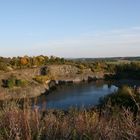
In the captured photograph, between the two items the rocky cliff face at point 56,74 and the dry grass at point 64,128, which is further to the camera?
the rocky cliff face at point 56,74

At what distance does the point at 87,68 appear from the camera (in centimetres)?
7681

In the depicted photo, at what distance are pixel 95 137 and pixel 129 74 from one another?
71770 millimetres

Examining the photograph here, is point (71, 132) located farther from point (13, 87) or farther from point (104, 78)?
point (104, 78)

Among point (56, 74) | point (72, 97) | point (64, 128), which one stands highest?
point (64, 128)

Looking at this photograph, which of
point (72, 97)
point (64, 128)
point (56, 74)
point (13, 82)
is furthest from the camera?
point (56, 74)

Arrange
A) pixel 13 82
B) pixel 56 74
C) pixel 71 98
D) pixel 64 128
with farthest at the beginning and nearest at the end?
pixel 56 74 → pixel 13 82 → pixel 71 98 → pixel 64 128

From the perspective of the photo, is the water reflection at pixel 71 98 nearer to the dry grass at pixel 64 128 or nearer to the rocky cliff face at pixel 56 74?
the rocky cliff face at pixel 56 74

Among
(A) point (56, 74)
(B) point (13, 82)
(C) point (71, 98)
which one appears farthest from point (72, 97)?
(A) point (56, 74)

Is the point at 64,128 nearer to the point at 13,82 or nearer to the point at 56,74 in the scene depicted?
the point at 13,82

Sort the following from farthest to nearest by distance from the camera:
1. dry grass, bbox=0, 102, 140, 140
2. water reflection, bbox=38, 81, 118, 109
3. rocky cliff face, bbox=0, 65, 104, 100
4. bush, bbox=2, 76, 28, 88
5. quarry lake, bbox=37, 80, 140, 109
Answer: rocky cliff face, bbox=0, 65, 104, 100
bush, bbox=2, 76, 28, 88
water reflection, bbox=38, 81, 118, 109
quarry lake, bbox=37, 80, 140, 109
dry grass, bbox=0, 102, 140, 140

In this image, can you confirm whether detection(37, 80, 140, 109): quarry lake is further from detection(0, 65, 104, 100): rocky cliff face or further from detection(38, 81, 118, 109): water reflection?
detection(0, 65, 104, 100): rocky cliff face

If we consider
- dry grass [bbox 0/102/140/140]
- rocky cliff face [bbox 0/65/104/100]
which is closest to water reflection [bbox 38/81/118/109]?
rocky cliff face [bbox 0/65/104/100]

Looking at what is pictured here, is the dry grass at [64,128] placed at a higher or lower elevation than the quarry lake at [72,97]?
higher

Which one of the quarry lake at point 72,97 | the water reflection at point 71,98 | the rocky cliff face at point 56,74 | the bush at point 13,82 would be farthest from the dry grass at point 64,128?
the rocky cliff face at point 56,74
